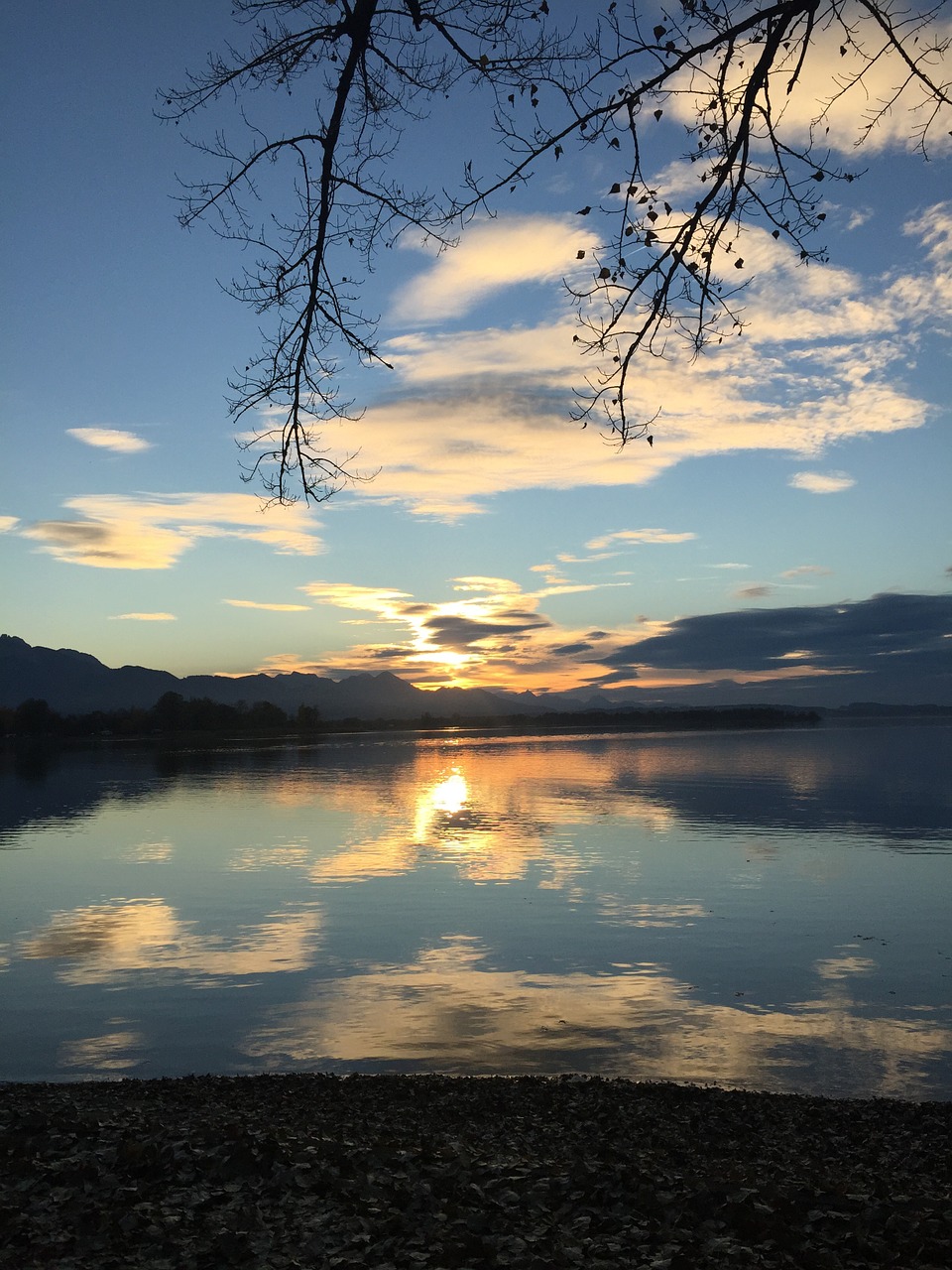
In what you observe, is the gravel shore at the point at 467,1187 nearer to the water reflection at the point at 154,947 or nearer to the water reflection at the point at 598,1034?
the water reflection at the point at 598,1034

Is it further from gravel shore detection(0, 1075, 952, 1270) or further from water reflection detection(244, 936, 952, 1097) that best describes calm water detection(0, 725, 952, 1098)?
gravel shore detection(0, 1075, 952, 1270)

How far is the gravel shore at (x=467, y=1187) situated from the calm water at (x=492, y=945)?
2691 millimetres

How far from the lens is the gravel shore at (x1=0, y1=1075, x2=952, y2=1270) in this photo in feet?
21.4

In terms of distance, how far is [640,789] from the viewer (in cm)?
6006

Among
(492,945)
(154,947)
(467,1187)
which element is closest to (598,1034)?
(492,945)

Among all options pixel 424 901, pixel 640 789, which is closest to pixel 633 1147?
pixel 424 901

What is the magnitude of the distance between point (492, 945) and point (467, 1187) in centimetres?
1308

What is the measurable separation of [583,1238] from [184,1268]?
2.69 meters

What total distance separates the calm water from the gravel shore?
8.83 ft

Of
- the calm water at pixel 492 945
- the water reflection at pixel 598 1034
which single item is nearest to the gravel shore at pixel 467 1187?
the water reflection at pixel 598 1034

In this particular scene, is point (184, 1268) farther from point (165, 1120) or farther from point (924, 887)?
point (924, 887)

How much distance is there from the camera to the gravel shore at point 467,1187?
6.52 meters

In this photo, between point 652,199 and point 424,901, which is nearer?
point 652,199

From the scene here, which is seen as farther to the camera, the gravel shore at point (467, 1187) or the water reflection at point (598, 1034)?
the water reflection at point (598, 1034)
